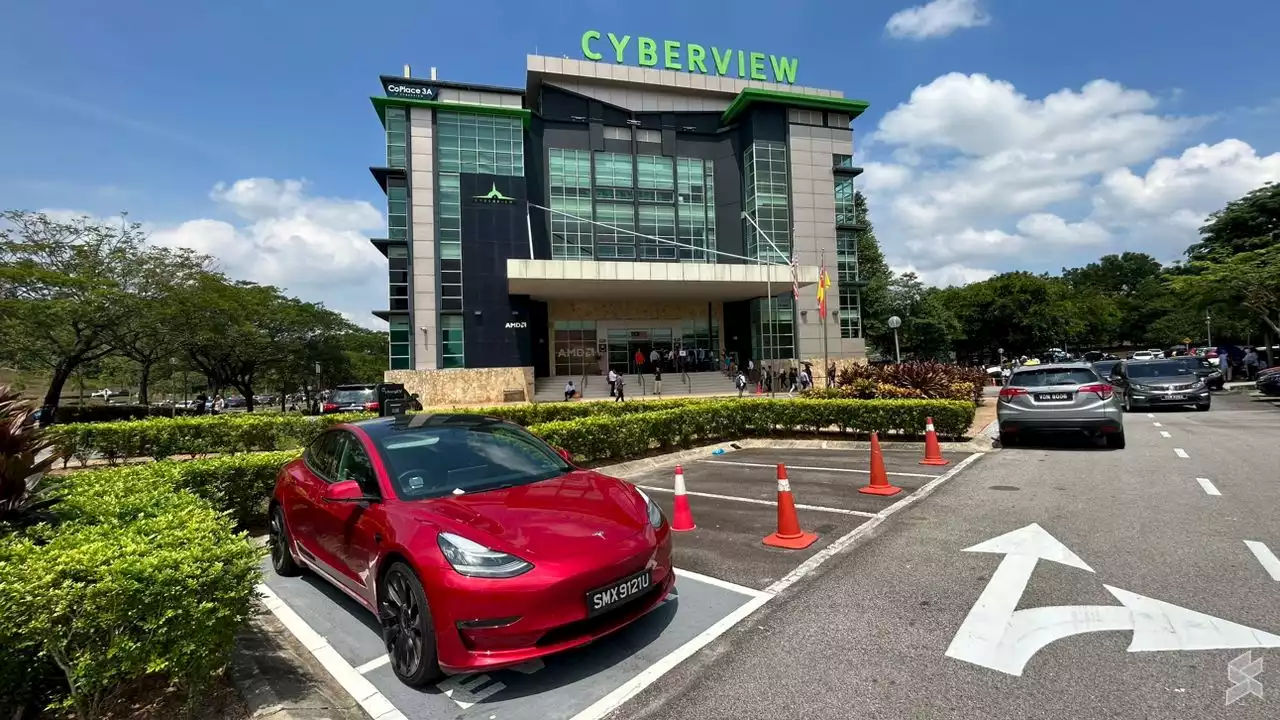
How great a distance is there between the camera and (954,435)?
12.1 m

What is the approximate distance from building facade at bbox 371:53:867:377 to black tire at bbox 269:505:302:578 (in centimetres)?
2517

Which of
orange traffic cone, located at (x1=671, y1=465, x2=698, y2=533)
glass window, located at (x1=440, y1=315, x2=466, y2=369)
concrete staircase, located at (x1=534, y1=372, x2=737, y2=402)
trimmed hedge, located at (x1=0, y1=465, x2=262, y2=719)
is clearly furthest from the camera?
glass window, located at (x1=440, y1=315, x2=466, y2=369)

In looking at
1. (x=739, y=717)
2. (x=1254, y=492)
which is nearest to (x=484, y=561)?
(x=739, y=717)

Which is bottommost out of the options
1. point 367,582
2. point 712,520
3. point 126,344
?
point 712,520

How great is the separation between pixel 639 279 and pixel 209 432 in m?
21.1

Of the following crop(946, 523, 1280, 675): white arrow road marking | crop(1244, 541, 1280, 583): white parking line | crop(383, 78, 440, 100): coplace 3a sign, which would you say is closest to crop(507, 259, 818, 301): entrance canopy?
crop(383, 78, 440, 100): coplace 3a sign

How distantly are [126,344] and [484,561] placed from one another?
30.5 metres

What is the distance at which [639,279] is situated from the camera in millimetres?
30688

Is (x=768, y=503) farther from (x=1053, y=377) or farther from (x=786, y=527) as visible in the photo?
(x=1053, y=377)

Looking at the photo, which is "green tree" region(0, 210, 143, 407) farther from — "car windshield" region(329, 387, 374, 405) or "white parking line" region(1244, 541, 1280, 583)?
"white parking line" region(1244, 541, 1280, 583)

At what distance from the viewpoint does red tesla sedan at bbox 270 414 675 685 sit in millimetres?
3059

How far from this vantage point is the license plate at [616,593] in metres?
3.18

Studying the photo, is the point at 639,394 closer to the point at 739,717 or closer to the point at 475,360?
the point at 475,360

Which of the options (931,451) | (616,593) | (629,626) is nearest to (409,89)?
(931,451)
